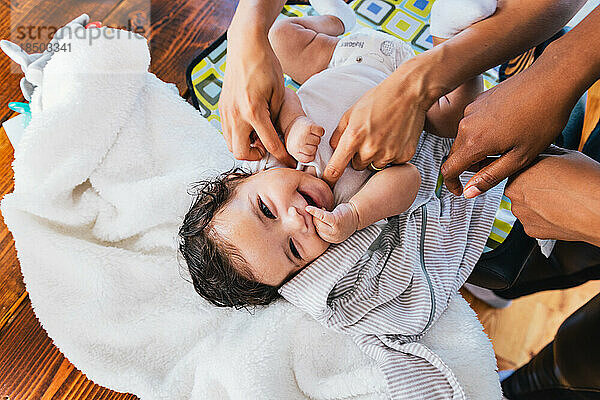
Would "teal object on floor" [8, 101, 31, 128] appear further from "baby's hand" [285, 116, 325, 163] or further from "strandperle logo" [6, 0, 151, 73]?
"baby's hand" [285, 116, 325, 163]

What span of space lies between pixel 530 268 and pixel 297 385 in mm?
666

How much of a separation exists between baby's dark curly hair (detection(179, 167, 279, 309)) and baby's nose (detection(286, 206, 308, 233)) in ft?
0.39

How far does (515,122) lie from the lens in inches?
34.8

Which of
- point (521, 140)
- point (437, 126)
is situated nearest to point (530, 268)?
point (437, 126)

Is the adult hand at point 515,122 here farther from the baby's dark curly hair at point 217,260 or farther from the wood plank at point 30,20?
the wood plank at point 30,20

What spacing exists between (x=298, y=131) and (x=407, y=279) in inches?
15.5

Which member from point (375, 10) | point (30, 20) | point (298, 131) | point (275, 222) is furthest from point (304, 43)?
point (30, 20)

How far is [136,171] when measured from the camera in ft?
4.45

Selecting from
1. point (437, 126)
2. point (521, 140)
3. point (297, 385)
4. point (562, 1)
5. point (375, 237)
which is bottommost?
point (297, 385)

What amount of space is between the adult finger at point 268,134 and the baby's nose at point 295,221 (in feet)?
0.39

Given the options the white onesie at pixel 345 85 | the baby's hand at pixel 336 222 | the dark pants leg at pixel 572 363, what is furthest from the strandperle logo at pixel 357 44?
the dark pants leg at pixel 572 363

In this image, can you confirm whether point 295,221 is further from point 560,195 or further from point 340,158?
point 560,195

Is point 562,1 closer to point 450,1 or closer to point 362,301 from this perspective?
point 450,1

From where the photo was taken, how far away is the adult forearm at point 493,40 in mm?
1014
